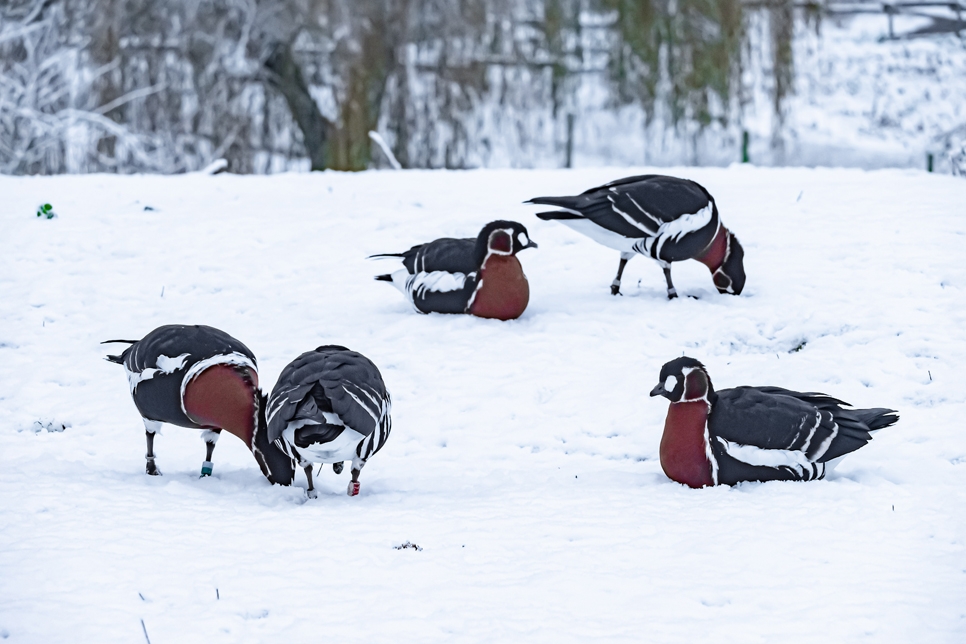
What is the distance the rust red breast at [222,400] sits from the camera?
5336mm

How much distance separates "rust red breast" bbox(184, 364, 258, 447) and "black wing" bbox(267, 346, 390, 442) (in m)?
0.24

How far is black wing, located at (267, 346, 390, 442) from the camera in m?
4.91

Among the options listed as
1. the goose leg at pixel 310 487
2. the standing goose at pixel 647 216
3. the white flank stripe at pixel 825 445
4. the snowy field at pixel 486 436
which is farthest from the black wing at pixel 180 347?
the standing goose at pixel 647 216

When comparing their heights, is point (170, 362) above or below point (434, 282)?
below

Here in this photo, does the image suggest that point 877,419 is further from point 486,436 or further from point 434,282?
point 434,282

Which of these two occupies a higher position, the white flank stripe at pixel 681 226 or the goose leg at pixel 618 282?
the white flank stripe at pixel 681 226

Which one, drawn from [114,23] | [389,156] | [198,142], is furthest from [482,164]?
[114,23]

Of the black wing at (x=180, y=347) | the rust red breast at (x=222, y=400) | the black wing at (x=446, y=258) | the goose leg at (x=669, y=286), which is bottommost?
the rust red breast at (x=222, y=400)

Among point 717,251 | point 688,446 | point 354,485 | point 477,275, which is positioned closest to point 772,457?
point 688,446

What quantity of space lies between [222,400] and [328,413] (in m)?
0.69

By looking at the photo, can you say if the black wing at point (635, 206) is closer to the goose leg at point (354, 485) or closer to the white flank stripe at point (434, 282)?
the white flank stripe at point (434, 282)

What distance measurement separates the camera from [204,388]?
5.33 meters

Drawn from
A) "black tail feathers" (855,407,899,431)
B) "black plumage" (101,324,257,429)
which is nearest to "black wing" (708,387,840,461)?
"black tail feathers" (855,407,899,431)

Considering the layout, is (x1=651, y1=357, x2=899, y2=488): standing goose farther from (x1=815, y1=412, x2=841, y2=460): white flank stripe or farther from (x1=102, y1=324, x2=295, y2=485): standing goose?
(x1=102, y1=324, x2=295, y2=485): standing goose
